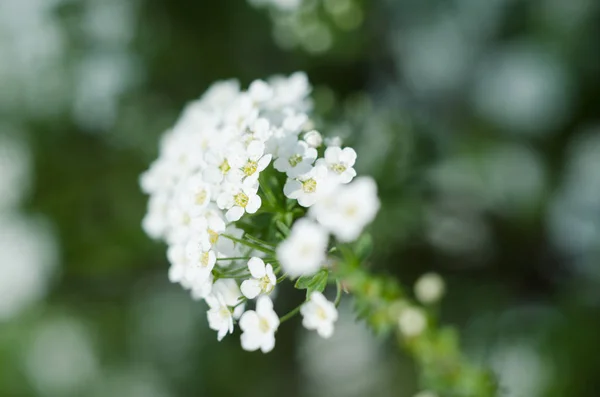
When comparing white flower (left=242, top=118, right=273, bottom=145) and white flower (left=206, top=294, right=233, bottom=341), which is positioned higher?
white flower (left=242, top=118, right=273, bottom=145)

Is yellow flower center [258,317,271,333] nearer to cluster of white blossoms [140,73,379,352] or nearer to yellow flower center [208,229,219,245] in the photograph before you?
cluster of white blossoms [140,73,379,352]

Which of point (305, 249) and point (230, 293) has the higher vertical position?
point (305, 249)

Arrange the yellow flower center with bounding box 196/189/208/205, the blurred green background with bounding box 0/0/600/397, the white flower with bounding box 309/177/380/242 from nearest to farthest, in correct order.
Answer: the white flower with bounding box 309/177/380/242 → the yellow flower center with bounding box 196/189/208/205 → the blurred green background with bounding box 0/0/600/397

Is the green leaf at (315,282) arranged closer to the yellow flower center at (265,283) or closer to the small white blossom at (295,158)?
the yellow flower center at (265,283)

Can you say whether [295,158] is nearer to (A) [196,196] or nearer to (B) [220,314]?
(A) [196,196]

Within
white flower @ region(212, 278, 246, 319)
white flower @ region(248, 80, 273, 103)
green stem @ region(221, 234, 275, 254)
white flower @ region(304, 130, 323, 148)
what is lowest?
white flower @ region(212, 278, 246, 319)

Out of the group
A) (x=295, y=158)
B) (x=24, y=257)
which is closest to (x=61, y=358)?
(x=24, y=257)

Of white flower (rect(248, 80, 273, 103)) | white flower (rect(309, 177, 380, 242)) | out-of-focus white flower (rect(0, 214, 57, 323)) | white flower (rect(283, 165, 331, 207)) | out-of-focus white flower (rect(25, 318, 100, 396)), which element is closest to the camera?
white flower (rect(309, 177, 380, 242))

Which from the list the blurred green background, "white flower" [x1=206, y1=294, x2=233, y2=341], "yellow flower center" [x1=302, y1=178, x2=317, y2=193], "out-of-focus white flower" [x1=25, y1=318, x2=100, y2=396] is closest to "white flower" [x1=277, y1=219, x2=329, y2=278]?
"yellow flower center" [x1=302, y1=178, x2=317, y2=193]

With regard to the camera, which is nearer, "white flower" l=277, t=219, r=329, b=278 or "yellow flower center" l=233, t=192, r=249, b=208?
"white flower" l=277, t=219, r=329, b=278
